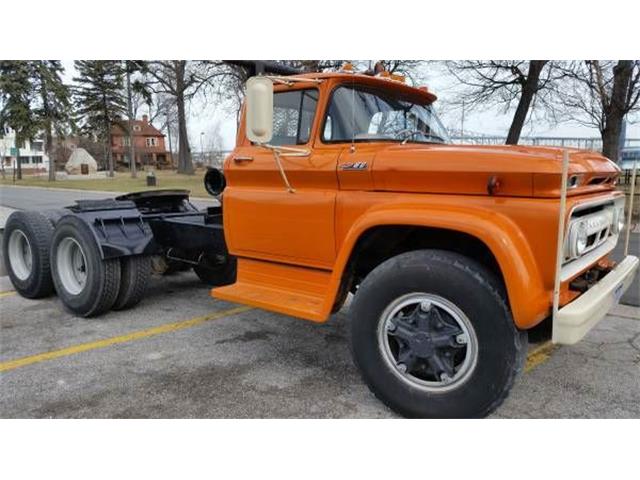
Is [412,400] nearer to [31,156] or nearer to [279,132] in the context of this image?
[279,132]

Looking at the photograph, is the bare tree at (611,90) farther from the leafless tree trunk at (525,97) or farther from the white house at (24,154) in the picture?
the white house at (24,154)

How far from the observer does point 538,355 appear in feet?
13.7

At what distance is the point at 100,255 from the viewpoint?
5.00 meters

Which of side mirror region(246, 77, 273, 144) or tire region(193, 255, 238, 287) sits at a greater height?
side mirror region(246, 77, 273, 144)

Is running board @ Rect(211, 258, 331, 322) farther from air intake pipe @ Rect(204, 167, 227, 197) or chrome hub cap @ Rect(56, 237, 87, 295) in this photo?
chrome hub cap @ Rect(56, 237, 87, 295)

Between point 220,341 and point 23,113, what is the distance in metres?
Answer: 34.4

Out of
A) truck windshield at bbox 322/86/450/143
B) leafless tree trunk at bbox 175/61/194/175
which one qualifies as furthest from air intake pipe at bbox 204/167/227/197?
leafless tree trunk at bbox 175/61/194/175

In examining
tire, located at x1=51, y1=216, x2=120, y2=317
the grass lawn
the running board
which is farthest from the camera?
the grass lawn

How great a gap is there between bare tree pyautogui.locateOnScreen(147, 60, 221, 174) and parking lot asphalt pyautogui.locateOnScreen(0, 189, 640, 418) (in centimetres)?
1318

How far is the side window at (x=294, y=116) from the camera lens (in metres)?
3.88

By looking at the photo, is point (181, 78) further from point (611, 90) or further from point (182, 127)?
point (611, 90)

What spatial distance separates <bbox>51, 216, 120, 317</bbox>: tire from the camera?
199 inches

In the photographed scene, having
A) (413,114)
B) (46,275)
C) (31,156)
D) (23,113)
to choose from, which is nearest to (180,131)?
(23,113)

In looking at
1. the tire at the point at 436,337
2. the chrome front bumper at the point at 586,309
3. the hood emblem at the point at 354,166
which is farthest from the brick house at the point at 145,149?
the chrome front bumper at the point at 586,309
